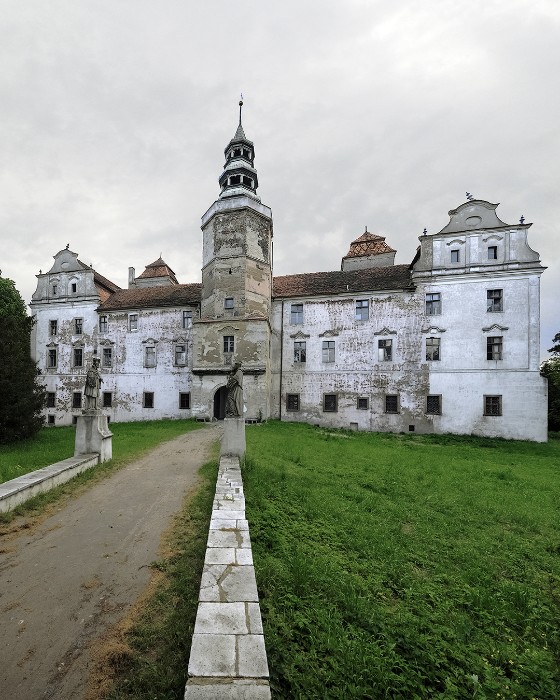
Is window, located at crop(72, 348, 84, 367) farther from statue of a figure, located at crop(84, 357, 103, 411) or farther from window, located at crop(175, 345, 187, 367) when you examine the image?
statue of a figure, located at crop(84, 357, 103, 411)

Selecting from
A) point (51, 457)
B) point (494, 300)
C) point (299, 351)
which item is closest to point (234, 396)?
point (51, 457)

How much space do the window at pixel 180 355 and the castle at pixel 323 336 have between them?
0.27ft

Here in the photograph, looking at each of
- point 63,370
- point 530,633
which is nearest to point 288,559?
point 530,633

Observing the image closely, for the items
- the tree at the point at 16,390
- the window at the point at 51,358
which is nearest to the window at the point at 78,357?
the window at the point at 51,358

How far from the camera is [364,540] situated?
18.5 ft

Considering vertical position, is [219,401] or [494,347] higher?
→ [494,347]

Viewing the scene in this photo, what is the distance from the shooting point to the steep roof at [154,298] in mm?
27844

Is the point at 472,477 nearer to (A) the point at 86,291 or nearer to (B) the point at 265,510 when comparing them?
(B) the point at 265,510

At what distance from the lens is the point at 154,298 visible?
28906 millimetres

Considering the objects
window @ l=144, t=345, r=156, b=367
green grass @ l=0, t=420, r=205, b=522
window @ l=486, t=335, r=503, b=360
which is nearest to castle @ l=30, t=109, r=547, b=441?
window @ l=486, t=335, r=503, b=360

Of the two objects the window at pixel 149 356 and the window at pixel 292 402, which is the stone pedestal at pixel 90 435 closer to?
the window at pixel 292 402

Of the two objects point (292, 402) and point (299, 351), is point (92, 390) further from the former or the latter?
point (299, 351)

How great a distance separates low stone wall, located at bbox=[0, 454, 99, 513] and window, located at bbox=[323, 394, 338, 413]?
1743 cm

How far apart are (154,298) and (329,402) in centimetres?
1721
